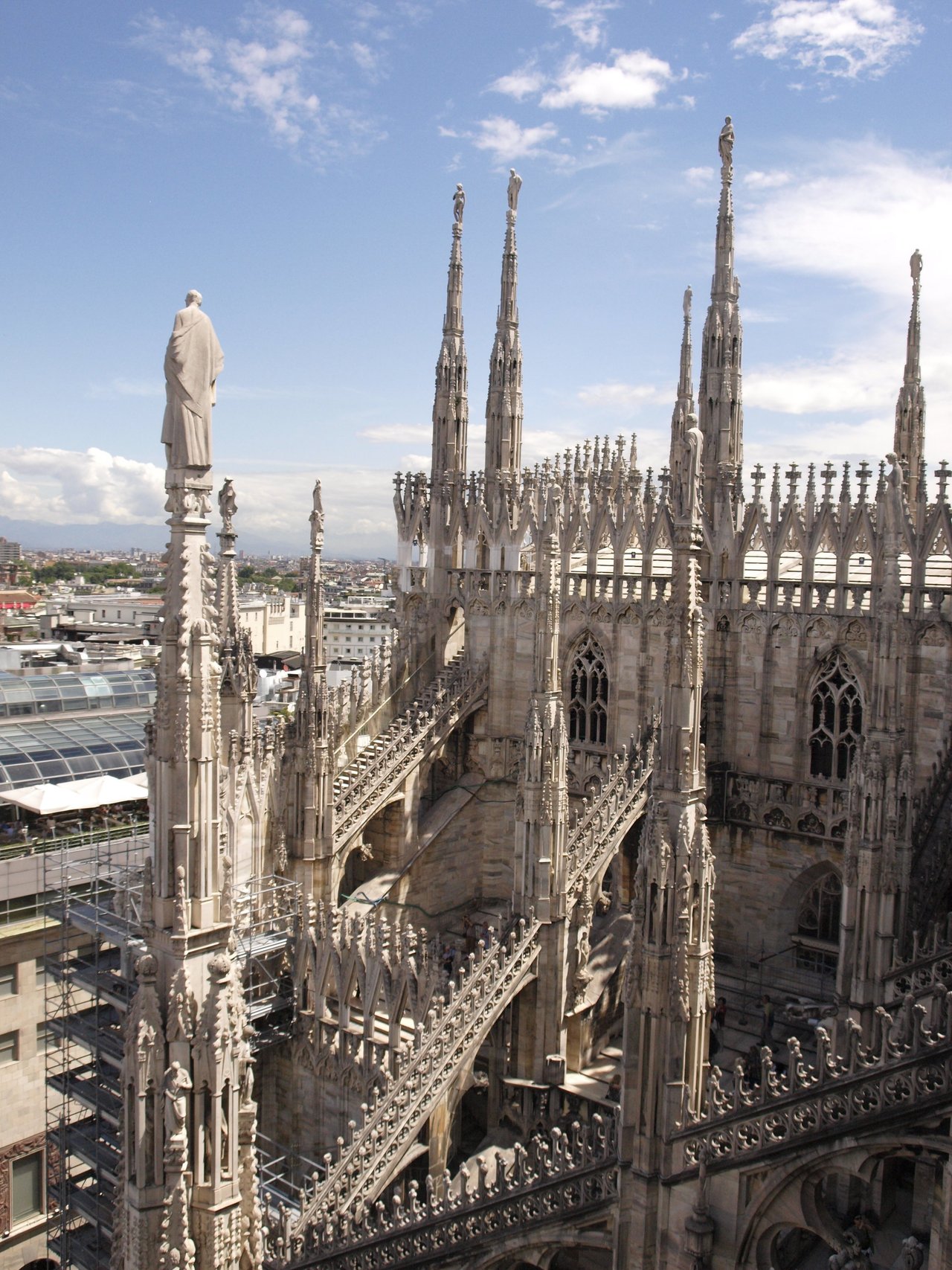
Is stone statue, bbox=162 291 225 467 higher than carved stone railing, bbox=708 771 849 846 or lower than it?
higher

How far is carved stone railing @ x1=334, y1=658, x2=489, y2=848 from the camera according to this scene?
22.9m

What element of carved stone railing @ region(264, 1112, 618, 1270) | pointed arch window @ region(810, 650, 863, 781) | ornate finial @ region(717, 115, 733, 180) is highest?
ornate finial @ region(717, 115, 733, 180)

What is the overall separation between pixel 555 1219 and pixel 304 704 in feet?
37.7

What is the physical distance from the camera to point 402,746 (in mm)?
25094

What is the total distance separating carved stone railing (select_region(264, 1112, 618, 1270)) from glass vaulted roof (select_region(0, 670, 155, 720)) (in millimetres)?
20570

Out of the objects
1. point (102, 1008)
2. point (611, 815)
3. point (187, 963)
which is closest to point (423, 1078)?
point (102, 1008)

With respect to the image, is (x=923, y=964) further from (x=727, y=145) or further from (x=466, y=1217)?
(x=727, y=145)

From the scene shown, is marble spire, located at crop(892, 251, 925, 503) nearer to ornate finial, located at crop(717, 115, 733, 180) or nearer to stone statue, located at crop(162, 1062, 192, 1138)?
ornate finial, located at crop(717, 115, 733, 180)

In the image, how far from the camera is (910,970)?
51.1 feet

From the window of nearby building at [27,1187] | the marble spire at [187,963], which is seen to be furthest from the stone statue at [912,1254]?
the window of nearby building at [27,1187]

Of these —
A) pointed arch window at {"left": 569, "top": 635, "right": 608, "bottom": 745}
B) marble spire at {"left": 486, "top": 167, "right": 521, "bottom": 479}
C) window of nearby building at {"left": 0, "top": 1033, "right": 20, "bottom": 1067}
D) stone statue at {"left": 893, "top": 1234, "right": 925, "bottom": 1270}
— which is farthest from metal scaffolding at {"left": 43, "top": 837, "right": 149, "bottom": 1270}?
marble spire at {"left": 486, "top": 167, "right": 521, "bottom": 479}

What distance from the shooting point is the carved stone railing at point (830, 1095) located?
974 cm

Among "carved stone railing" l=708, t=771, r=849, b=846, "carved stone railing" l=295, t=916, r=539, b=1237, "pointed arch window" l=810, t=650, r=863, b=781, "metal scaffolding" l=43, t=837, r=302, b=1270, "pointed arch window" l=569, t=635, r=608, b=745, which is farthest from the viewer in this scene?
"pointed arch window" l=569, t=635, r=608, b=745

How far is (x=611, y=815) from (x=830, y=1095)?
34.1ft
